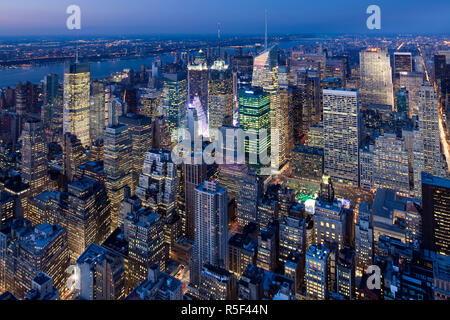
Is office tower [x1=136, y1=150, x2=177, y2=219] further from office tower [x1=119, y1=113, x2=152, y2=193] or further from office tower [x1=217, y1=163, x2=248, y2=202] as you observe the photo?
office tower [x1=217, y1=163, x2=248, y2=202]

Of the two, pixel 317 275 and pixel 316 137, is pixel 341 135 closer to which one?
pixel 316 137

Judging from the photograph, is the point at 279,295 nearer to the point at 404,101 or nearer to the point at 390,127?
the point at 390,127

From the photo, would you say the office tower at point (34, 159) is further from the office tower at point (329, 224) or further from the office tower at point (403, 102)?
the office tower at point (403, 102)

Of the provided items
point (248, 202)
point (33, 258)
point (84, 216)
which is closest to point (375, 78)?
point (248, 202)

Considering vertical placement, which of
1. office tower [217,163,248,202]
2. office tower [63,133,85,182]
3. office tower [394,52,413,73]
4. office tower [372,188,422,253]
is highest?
office tower [394,52,413,73]

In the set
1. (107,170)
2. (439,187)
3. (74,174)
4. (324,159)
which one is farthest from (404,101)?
(74,174)

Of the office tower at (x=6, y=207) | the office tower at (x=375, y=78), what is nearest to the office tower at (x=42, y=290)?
the office tower at (x=6, y=207)

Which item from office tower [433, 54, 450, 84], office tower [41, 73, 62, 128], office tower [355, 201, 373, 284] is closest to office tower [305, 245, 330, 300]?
office tower [355, 201, 373, 284]
